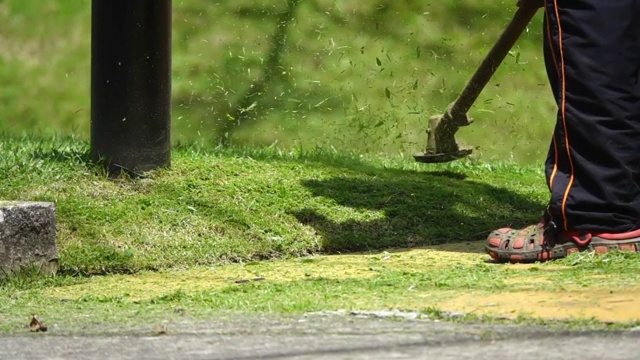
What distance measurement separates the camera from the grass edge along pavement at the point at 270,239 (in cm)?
345

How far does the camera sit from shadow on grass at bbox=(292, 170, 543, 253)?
501 cm

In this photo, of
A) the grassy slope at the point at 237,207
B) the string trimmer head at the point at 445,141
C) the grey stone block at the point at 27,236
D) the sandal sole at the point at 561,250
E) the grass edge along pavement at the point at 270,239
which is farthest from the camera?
the string trimmer head at the point at 445,141

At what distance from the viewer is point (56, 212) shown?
4.65 metres

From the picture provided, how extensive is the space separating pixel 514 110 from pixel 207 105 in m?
2.04

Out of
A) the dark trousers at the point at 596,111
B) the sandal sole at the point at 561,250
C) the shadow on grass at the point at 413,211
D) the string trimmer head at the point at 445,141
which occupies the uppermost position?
the dark trousers at the point at 596,111

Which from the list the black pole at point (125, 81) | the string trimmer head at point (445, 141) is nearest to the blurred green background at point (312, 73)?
the string trimmer head at point (445, 141)

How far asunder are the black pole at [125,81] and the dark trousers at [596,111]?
6.33ft

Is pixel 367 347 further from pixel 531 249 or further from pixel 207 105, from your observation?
pixel 207 105

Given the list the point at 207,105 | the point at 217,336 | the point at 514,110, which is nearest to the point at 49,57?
the point at 207,105

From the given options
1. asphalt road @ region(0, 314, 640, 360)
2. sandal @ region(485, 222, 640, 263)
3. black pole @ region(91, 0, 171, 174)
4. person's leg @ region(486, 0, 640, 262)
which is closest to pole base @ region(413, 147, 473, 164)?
black pole @ region(91, 0, 171, 174)

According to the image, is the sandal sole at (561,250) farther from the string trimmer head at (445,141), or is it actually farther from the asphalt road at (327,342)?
the string trimmer head at (445,141)

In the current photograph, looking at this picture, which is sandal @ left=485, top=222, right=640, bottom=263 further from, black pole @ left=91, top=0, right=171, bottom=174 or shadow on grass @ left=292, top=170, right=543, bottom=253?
black pole @ left=91, top=0, right=171, bottom=174

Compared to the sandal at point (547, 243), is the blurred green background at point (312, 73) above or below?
above

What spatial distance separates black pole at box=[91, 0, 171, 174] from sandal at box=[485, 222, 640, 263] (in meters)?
1.75
